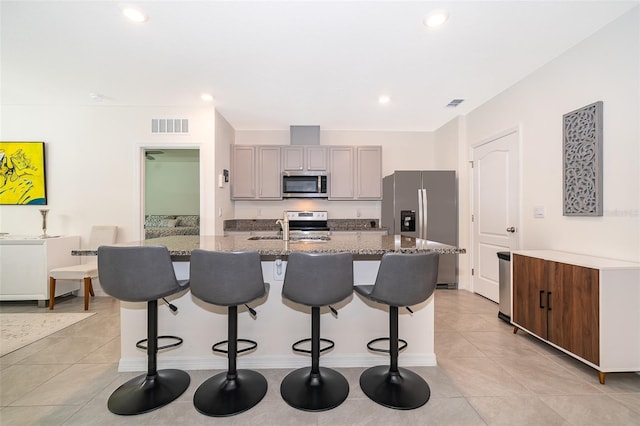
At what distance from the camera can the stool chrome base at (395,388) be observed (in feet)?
5.39

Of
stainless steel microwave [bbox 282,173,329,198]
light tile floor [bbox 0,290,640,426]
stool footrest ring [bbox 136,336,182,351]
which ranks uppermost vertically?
stainless steel microwave [bbox 282,173,329,198]

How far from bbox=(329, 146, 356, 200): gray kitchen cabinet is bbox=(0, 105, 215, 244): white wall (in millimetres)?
1927

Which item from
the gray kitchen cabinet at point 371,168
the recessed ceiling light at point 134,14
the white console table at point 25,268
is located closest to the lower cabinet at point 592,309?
the gray kitchen cabinet at point 371,168

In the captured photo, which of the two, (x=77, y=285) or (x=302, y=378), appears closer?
(x=302, y=378)

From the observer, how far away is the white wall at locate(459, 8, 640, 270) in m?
1.95

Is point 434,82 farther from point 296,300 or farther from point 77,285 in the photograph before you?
point 77,285

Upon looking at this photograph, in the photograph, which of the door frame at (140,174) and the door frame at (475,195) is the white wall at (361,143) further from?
the door frame at (140,174)

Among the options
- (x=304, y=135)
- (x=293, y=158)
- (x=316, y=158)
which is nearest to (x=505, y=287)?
(x=316, y=158)

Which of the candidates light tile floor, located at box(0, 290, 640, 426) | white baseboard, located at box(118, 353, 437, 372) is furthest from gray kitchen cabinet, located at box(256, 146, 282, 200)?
white baseboard, located at box(118, 353, 437, 372)

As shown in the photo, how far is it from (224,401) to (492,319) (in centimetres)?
283

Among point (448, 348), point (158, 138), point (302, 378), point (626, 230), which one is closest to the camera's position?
point (302, 378)

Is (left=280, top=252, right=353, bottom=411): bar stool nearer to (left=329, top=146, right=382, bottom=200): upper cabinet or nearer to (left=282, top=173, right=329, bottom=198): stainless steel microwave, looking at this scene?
(left=282, top=173, right=329, bottom=198): stainless steel microwave

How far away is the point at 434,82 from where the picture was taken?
299 centimetres

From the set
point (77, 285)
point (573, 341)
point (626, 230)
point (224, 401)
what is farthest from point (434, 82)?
point (77, 285)
